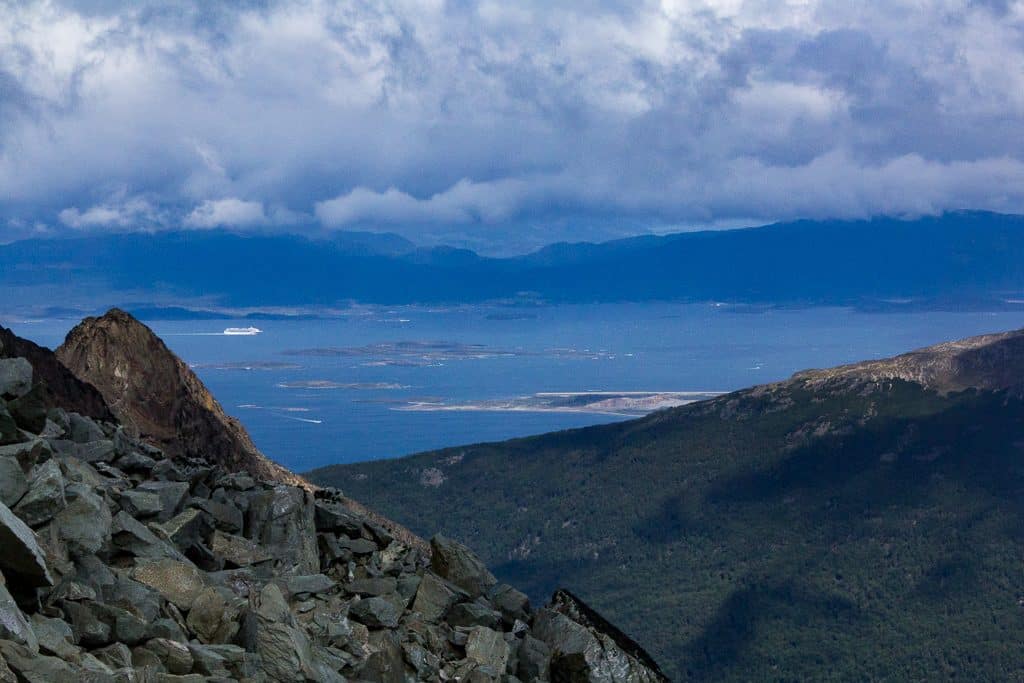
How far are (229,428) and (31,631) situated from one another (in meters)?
57.9

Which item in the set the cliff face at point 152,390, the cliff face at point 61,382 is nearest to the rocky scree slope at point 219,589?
the cliff face at point 61,382

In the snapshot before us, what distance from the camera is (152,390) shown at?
7119 cm

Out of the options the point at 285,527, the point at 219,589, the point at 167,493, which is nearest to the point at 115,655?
the point at 219,589

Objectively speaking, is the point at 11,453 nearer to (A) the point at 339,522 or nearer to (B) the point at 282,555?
(B) the point at 282,555

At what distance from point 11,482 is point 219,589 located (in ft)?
13.5

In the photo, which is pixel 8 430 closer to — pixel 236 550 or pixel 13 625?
pixel 236 550

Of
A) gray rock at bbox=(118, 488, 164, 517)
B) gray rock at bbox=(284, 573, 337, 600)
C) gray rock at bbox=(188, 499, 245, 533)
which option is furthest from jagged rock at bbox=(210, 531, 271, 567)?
gray rock at bbox=(118, 488, 164, 517)

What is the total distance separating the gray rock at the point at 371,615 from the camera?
22727 mm

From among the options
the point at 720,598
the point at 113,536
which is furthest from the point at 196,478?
the point at 720,598

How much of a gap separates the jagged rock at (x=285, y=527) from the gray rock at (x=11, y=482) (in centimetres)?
683

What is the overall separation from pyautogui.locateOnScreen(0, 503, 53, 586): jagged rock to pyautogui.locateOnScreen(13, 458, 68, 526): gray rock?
1.94 meters

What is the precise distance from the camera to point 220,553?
23812 mm

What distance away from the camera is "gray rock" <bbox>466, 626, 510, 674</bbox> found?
23.0m

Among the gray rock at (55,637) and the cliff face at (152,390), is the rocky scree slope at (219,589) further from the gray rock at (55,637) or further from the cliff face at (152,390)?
the cliff face at (152,390)
